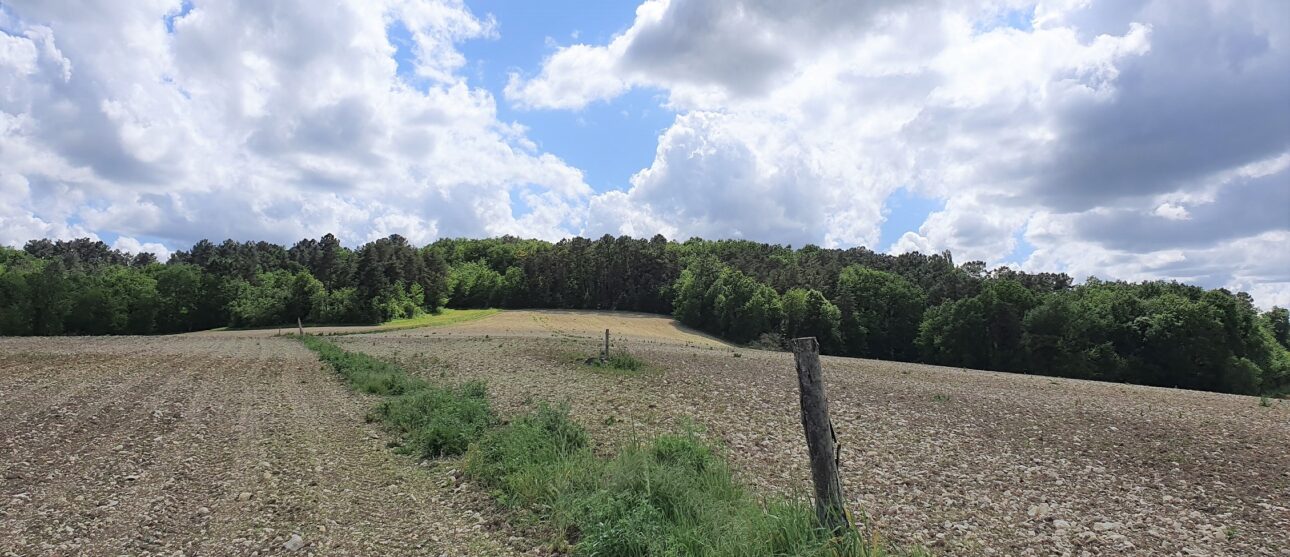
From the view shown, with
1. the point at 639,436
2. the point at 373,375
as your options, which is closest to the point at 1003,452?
the point at 639,436

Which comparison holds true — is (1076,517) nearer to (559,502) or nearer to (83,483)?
(559,502)

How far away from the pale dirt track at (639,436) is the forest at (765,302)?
49186 mm

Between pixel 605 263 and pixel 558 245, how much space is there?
39.1 feet

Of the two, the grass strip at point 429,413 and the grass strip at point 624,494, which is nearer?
the grass strip at point 624,494

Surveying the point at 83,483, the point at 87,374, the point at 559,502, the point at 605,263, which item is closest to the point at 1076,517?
the point at 559,502

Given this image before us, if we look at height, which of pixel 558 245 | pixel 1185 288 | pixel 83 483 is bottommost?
pixel 83 483

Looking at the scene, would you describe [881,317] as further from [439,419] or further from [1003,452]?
[439,419]

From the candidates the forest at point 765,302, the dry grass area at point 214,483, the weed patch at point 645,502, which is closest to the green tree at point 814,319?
the forest at point 765,302

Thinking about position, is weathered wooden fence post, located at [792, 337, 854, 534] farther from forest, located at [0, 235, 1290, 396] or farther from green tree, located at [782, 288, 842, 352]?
green tree, located at [782, 288, 842, 352]

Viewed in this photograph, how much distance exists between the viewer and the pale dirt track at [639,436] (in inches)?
349

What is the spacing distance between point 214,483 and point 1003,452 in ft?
51.3

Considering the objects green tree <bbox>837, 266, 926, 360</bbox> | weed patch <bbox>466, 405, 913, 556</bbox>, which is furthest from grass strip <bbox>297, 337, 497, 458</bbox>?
green tree <bbox>837, 266, 926, 360</bbox>

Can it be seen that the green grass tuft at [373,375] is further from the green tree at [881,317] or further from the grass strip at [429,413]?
the green tree at [881,317]

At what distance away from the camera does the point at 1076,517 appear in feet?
31.9
